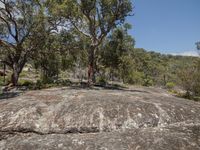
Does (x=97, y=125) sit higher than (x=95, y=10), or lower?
lower

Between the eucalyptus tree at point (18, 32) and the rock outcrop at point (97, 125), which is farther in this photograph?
the eucalyptus tree at point (18, 32)

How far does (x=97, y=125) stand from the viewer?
1136cm

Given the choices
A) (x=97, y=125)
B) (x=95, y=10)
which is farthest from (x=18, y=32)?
(x=97, y=125)

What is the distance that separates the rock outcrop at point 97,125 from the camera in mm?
9633

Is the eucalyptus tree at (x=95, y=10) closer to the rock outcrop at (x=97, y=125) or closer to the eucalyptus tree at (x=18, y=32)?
the eucalyptus tree at (x=18, y=32)

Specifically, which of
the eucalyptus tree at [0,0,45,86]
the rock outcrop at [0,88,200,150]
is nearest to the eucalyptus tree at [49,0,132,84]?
the eucalyptus tree at [0,0,45,86]

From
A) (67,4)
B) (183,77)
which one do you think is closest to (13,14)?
(67,4)

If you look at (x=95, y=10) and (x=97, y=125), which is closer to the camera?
(x=97, y=125)

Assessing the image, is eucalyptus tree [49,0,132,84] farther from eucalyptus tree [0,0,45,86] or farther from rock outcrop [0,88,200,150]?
rock outcrop [0,88,200,150]

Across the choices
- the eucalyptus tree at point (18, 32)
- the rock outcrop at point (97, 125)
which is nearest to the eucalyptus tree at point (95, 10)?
the eucalyptus tree at point (18, 32)

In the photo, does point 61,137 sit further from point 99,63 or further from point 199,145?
point 99,63

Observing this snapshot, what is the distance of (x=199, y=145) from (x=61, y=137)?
547cm

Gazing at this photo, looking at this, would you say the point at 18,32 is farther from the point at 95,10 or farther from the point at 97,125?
the point at 97,125

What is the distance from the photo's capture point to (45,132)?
11219 millimetres
